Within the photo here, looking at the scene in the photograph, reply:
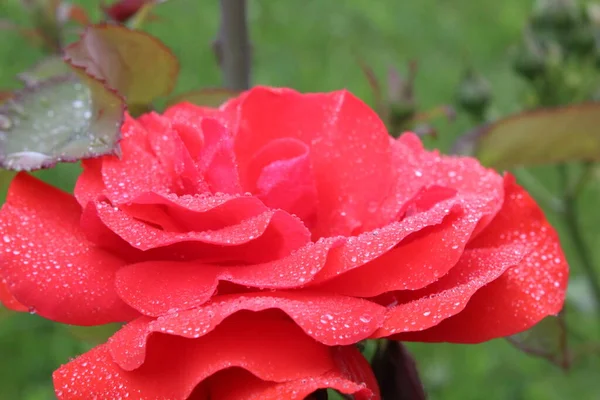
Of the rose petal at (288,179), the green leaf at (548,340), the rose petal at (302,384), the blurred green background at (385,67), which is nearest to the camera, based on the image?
the rose petal at (302,384)

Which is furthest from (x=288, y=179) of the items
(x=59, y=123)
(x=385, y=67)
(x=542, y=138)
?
(x=385, y=67)

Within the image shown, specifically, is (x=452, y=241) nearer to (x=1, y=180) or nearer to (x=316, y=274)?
(x=316, y=274)

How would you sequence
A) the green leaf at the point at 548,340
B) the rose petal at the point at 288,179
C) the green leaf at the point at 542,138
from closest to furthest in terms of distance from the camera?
the rose petal at the point at 288,179, the green leaf at the point at 548,340, the green leaf at the point at 542,138

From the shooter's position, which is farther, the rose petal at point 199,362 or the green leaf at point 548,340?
the green leaf at point 548,340

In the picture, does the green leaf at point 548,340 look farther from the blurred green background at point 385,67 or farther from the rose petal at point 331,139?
the blurred green background at point 385,67

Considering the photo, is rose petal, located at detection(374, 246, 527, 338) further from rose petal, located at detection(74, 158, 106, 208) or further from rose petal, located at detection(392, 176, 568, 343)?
rose petal, located at detection(74, 158, 106, 208)

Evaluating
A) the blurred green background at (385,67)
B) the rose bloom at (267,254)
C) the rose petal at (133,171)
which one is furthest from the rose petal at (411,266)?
the blurred green background at (385,67)

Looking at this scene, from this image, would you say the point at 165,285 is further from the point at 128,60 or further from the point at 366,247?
the point at 128,60

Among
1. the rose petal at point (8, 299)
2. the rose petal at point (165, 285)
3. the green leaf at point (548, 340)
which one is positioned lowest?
the green leaf at point (548, 340)
